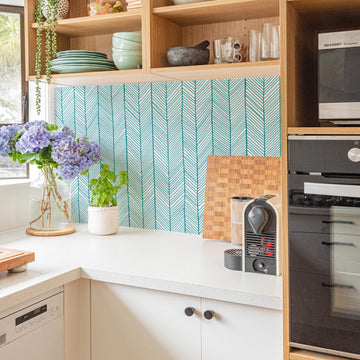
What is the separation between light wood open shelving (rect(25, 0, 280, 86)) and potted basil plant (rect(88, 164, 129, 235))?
0.47 m

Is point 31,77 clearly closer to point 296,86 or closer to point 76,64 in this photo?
point 76,64

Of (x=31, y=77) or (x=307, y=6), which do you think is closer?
(x=307, y=6)

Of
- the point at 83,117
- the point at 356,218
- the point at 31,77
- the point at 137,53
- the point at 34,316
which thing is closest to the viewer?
the point at 356,218

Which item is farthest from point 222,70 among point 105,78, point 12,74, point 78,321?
point 12,74

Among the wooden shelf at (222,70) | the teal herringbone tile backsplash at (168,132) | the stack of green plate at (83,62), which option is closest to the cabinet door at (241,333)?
the teal herringbone tile backsplash at (168,132)

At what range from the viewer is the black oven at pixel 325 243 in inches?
53.1

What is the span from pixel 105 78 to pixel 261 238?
3.42 ft

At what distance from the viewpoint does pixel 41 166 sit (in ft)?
7.45

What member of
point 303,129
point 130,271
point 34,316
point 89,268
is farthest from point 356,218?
point 34,316

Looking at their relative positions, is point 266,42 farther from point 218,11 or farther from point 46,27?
point 46,27

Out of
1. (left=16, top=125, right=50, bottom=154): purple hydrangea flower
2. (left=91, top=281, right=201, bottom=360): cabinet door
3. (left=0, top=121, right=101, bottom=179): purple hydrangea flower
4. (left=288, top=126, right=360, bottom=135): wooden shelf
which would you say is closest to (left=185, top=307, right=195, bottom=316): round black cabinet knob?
(left=91, top=281, right=201, bottom=360): cabinet door

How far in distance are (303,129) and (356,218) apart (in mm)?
297

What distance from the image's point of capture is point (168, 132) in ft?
7.73

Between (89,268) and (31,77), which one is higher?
(31,77)
